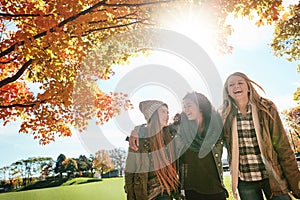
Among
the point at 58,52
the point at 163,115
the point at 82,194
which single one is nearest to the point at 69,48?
the point at 58,52

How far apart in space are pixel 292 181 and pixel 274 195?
0.26 m

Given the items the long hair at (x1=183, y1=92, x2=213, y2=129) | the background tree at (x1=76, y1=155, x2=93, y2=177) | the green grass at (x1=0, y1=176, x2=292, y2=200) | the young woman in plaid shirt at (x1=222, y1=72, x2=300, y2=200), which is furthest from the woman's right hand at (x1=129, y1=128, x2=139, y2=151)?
the background tree at (x1=76, y1=155, x2=93, y2=177)

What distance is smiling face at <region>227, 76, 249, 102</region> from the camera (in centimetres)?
351

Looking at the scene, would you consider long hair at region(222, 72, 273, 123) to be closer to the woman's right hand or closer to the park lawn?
the woman's right hand

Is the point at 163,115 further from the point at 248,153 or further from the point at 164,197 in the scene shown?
the point at 248,153

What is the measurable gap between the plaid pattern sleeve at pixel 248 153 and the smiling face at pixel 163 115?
0.99 meters

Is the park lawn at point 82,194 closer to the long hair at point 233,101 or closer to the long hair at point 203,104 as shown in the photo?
the long hair at point 203,104

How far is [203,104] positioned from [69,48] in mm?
4442

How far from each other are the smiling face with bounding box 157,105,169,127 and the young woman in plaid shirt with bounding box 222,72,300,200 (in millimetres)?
800

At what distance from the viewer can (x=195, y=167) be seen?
3.57 metres

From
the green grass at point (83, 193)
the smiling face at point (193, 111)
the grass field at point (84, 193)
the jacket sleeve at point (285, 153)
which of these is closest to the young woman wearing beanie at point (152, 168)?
the smiling face at point (193, 111)

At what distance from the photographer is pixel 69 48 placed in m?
6.94

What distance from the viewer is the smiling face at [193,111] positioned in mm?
3787

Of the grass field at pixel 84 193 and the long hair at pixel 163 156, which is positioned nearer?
the long hair at pixel 163 156
